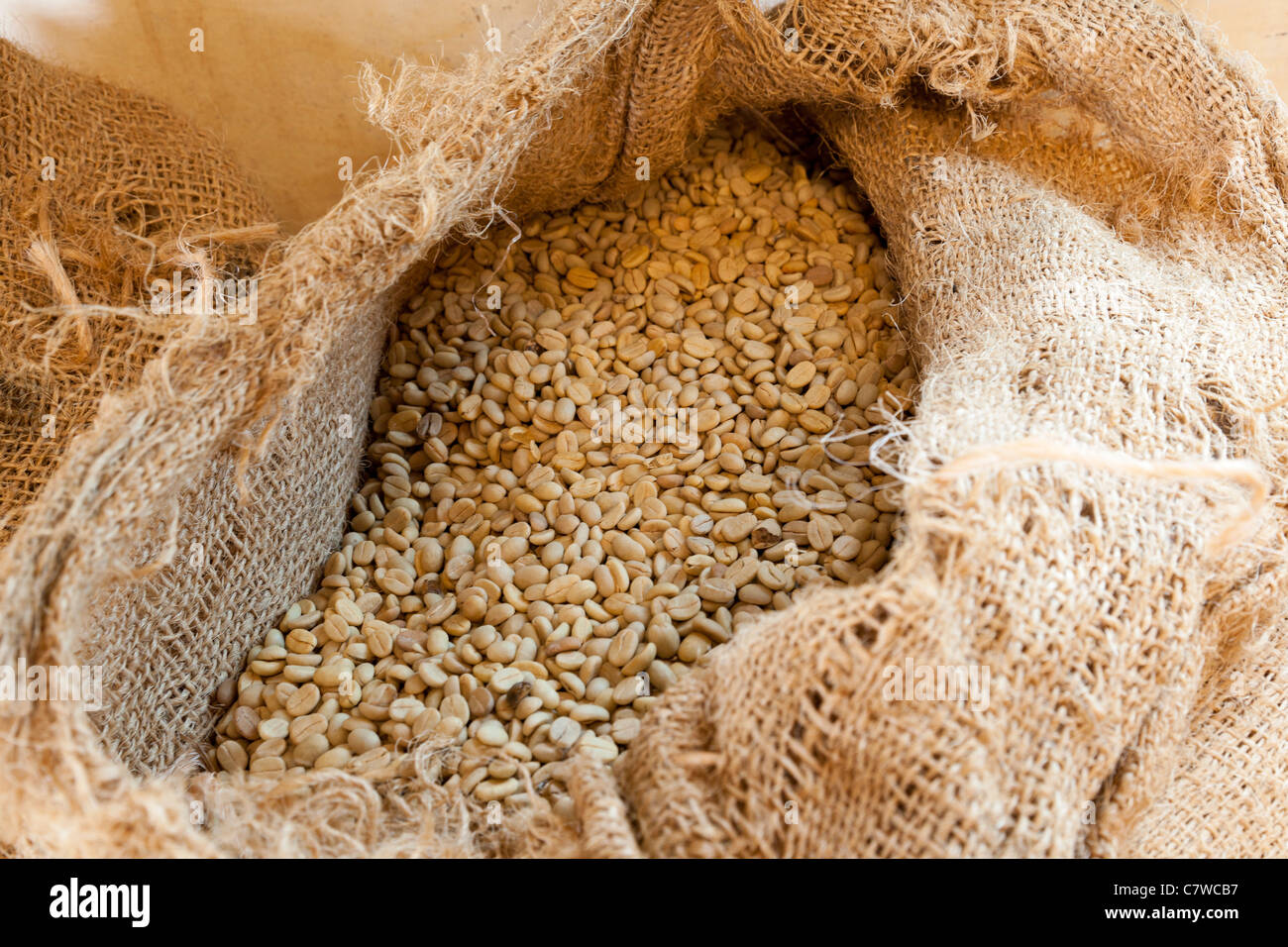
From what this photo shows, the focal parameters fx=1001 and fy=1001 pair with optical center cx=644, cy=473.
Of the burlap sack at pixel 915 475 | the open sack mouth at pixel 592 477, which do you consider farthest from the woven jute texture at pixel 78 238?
the open sack mouth at pixel 592 477

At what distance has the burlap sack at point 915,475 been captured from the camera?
3.26 ft

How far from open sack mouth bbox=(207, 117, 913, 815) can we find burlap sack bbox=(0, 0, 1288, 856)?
0.27 feet

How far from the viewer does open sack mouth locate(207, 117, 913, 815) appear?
1.34 m

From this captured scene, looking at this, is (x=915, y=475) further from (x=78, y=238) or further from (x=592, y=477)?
(x=78, y=238)

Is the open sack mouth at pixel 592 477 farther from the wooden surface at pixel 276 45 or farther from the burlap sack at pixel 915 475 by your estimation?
the wooden surface at pixel 276 45

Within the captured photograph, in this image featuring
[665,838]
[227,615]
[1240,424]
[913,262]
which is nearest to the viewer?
[665,838]

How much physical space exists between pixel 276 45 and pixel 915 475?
1.40 metres

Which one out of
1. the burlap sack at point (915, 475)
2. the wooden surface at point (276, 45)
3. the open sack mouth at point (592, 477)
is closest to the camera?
the burlap sack at point (915, 475)

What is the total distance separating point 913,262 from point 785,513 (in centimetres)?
44

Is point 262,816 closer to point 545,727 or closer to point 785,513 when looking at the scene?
point 545,727

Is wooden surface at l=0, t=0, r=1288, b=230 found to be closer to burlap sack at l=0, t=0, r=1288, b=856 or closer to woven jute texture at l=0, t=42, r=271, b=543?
woven jute texture at l=0, t=42, r=271, b=543

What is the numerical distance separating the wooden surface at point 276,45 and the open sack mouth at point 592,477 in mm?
367

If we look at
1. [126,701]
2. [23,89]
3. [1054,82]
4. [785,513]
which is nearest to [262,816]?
[126,701]

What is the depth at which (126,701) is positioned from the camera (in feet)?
4.14
